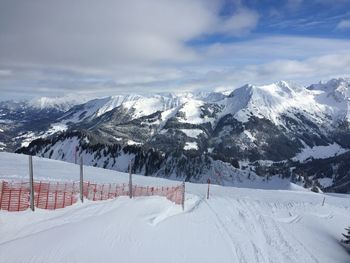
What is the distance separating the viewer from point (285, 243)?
3200 cm

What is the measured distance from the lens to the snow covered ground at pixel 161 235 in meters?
20.5

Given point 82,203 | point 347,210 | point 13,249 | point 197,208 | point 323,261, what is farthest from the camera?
point 347,210

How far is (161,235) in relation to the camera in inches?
1027

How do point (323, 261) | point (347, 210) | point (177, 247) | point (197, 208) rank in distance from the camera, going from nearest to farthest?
point (177, 247)
point (323, 261)
point (197, 208)
point (347, 210)

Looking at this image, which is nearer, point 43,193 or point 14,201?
point 14,201

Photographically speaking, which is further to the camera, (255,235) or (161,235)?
(255,235)

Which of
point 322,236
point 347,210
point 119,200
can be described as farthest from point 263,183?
point 119,200

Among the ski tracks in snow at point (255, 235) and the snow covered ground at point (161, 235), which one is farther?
the ski tracks in snow at point (255, 235)

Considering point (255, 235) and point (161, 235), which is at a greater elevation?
point (161, 235)

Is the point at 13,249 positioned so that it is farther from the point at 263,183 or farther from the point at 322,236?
the point at 263,183

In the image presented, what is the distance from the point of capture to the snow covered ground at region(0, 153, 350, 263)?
20.5 meters

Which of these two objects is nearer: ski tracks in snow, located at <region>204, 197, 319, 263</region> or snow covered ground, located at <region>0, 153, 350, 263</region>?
snow covered ground, located at <region>0, 153, 350, 263</region>

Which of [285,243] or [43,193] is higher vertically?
[43,193]

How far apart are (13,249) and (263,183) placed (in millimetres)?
148262
